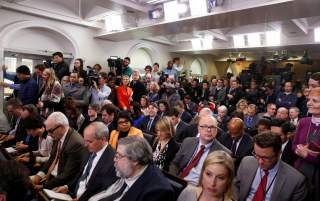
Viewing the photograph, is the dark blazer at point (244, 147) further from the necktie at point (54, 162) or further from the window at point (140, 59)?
the window at point (140, 59)

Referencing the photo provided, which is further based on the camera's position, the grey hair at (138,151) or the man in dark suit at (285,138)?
the man in dark suit at (285,138)

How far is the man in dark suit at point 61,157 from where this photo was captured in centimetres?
250

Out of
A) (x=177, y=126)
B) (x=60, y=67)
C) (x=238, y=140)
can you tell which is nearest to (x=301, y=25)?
(x=177, y=126)

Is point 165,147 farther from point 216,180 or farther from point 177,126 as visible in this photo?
point 216,180

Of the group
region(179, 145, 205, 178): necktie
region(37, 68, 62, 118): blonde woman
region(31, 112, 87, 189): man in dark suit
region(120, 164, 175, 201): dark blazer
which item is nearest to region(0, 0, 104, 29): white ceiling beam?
region(37, 68, 62, 118): blonde woman

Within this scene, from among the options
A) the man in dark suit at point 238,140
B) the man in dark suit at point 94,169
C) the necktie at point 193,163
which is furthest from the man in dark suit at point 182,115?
the man in dark suit at point 94,169

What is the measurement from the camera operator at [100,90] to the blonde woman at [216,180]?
390 cm

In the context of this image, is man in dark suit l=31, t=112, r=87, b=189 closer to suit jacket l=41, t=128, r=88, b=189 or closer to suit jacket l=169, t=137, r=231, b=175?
suit jacket l=41, t=128, r=88, b=189

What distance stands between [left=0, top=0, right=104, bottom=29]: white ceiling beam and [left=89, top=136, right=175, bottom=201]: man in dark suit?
5635 mm

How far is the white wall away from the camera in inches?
256

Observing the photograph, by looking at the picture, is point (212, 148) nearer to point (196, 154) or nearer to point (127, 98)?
point (196, 154)

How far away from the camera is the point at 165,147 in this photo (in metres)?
2.97

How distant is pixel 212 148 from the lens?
2.55 metres

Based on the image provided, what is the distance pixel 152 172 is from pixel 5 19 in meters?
6.02
